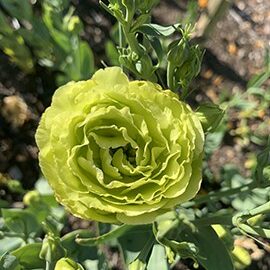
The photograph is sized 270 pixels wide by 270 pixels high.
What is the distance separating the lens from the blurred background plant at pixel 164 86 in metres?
0.95

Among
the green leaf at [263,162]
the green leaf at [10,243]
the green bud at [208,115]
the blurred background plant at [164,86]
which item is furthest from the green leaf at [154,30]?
the green leaf at [10,243]

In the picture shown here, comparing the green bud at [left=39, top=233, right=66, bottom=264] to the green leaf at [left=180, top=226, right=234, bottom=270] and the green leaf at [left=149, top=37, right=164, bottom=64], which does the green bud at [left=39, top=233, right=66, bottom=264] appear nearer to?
the green leaf at [left=180, top=226, right=234, bottom=270]

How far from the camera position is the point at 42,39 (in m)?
1.48

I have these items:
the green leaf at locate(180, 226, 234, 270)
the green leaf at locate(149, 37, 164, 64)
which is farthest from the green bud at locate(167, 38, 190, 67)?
the green leaf at locate(180, 226, 234, 270)

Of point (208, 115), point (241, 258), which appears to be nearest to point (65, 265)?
point (208, 115)

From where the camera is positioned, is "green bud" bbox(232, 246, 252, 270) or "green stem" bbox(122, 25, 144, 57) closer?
"green stem" bbox(122, 25, 144, 57)

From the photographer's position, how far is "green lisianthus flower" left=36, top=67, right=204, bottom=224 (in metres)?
0.83

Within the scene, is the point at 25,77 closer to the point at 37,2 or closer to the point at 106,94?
the point at 37,2

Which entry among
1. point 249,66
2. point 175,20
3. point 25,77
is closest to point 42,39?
point 25,77

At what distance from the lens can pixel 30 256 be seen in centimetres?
107

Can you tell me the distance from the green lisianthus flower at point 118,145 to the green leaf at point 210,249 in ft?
0.68

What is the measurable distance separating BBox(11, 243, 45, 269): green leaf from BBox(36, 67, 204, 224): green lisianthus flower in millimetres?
242

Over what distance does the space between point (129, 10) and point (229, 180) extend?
0.67m

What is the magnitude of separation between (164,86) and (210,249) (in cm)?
26
